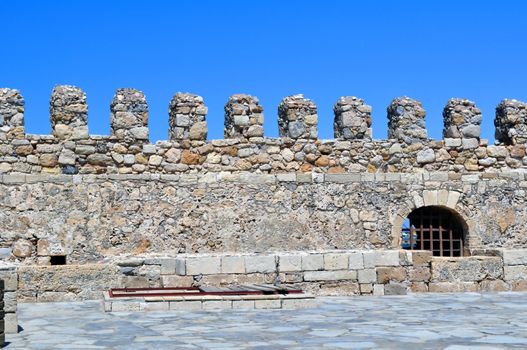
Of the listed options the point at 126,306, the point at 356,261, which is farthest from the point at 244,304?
the point at 356,261

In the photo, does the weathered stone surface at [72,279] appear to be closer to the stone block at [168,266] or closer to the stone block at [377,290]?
the stone block at [168,266]

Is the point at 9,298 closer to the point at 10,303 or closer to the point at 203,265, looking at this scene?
the point at 10,303

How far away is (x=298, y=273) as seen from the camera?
39.0 feet

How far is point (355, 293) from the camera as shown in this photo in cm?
1205

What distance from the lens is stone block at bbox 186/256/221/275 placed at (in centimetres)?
1166

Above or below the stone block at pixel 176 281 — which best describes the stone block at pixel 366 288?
below

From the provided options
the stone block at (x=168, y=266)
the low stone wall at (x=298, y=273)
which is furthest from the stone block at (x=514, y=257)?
the stone block at (x=168, y=266)

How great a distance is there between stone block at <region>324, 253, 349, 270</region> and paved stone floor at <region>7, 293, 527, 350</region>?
92 cm

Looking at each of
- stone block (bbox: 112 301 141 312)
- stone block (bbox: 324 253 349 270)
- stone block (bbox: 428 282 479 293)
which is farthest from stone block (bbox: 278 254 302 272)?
stone block (bbox: 112 301 141 312)

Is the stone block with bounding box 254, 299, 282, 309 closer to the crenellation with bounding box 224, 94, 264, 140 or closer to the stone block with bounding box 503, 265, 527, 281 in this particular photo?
the stone block with bounding box 503, 265, 527, 281

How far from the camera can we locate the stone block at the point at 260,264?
1181 centimetres

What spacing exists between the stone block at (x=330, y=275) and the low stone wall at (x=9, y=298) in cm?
468

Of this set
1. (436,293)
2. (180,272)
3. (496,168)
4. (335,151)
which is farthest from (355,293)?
(496,168)

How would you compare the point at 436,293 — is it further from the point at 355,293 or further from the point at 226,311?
the point at 226,311
